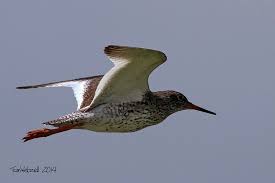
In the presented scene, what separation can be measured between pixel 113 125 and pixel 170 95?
1.88 metres

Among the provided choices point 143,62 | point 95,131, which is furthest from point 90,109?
point 143,62

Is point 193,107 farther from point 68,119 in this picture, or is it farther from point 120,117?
point 68,119

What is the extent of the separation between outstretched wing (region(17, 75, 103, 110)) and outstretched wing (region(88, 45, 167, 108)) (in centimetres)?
91

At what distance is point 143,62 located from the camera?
1627 cm

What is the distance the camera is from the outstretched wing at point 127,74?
1578 cm

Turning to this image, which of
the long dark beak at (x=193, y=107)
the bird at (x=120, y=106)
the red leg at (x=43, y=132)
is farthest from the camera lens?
the long dark beak at (x=193, y=107)

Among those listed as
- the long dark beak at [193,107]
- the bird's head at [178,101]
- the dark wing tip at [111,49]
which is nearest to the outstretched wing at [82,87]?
the bird's head at [178,101]

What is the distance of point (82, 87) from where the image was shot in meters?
18.8

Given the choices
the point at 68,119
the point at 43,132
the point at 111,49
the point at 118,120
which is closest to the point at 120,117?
the point at 118,120

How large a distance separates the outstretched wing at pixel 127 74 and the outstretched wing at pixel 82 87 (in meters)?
0.91

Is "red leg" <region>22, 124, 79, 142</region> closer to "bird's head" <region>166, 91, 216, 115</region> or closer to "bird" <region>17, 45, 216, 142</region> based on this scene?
"bird" <region>17, 45, 216, 142</region>

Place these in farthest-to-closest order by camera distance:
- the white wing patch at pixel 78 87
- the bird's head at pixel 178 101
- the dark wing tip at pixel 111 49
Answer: the bird's head at pixel 178 101 < the white wing patch at pixel 78 87 < the dark wing tip at pixel 111 49

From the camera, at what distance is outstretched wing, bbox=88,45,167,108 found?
1578cm

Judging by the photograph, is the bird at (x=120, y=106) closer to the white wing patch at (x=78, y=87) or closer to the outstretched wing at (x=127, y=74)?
the outstretched wing at (x=127, y=74)
